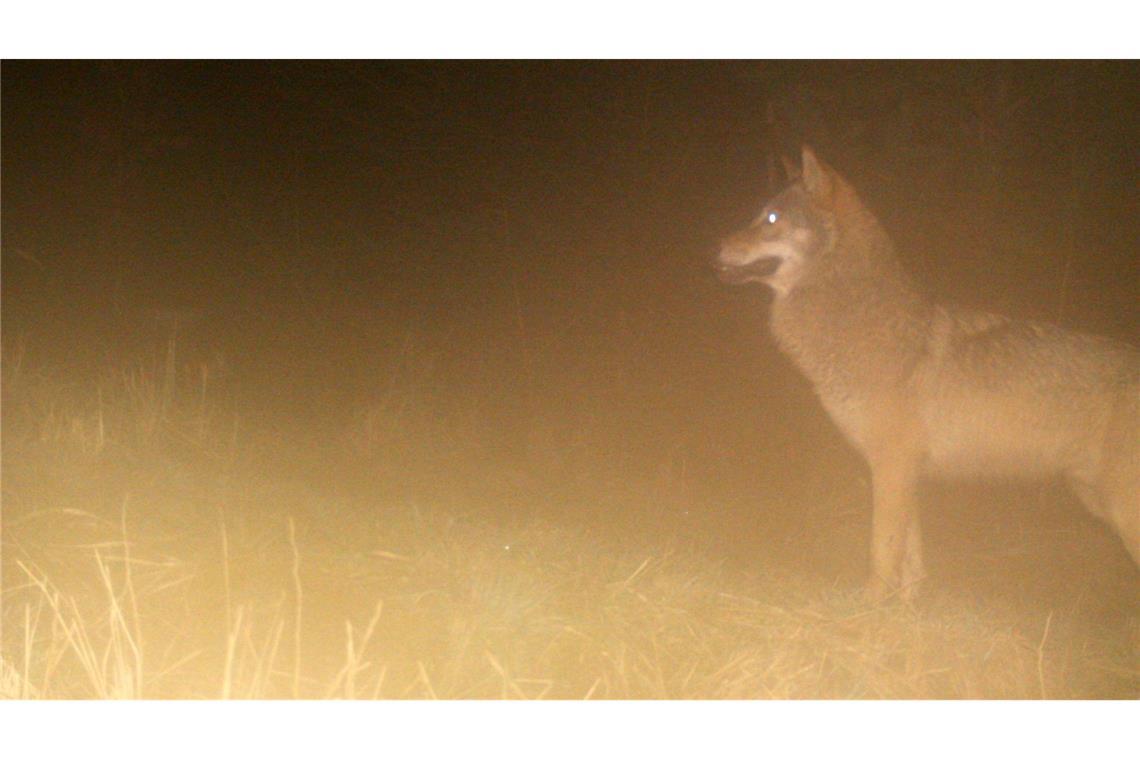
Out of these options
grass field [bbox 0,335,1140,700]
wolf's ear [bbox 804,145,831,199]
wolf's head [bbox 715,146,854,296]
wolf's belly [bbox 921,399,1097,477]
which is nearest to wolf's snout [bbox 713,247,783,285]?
wolf's head [bbox 715,146,854,296]

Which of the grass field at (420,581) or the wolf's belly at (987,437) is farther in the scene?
the wolf's belly at (987,437)

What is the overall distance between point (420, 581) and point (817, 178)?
87.9 inches

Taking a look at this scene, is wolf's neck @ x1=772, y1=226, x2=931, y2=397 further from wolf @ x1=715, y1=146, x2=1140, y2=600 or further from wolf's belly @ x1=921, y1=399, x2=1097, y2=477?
wolf's belly @ x1=921, y1=399, x2=1097, y2=477

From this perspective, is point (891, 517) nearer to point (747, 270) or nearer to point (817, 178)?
point (747, 270)

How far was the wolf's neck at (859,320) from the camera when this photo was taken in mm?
3807

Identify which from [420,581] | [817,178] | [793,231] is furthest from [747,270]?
[420,581]

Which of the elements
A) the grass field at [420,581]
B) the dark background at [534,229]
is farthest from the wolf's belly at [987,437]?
the dark background at [534,229]

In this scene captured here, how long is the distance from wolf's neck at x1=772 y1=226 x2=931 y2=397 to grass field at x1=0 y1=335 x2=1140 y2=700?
88 centimetres

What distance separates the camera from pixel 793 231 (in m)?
3.89

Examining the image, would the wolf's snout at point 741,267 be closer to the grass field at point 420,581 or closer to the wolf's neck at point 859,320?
the wolf's neck at point 859,320

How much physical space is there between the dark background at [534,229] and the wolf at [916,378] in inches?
46.7

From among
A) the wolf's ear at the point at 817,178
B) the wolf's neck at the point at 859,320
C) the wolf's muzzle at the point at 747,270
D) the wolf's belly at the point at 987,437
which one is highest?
the wolf's ear at the point at 817,178

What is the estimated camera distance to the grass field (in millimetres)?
2824

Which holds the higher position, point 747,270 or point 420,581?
point 747,270
